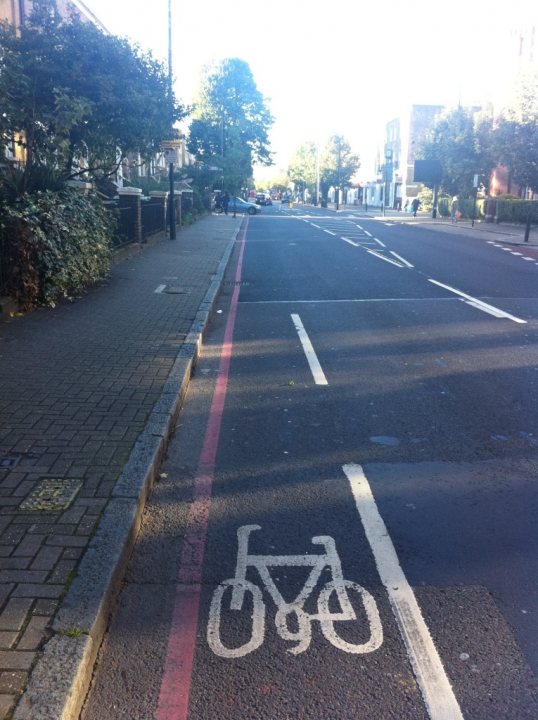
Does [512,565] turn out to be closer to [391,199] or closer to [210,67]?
[210,67]

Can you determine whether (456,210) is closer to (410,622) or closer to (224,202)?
(224,202)

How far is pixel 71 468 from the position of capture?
4652 mm

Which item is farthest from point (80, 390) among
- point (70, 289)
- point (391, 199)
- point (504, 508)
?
point (391, 199)

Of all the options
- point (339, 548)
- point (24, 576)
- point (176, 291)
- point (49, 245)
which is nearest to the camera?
point (24, 576)

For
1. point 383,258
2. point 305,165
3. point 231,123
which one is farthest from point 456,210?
point 305,165

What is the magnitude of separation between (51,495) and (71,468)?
441mm

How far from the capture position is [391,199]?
9188cm

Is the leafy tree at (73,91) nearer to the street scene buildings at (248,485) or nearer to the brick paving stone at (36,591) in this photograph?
the street scene buildings at (248,485)

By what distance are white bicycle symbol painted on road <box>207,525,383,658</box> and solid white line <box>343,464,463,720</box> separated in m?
0.14

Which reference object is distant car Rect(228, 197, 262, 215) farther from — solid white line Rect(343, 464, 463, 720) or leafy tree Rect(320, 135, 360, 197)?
solid white line Rect(343, 464, 463, 720)

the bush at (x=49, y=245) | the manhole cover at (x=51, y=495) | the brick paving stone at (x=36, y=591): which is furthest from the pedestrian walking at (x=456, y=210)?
the brick paving stone at (x=36, y=591)

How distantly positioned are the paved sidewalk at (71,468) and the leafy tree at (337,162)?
91171mm

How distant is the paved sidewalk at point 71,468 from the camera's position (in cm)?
283

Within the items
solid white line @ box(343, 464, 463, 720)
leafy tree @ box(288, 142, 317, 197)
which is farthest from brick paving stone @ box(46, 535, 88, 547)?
leafy tree @ box(288, 142, 317, 197)
